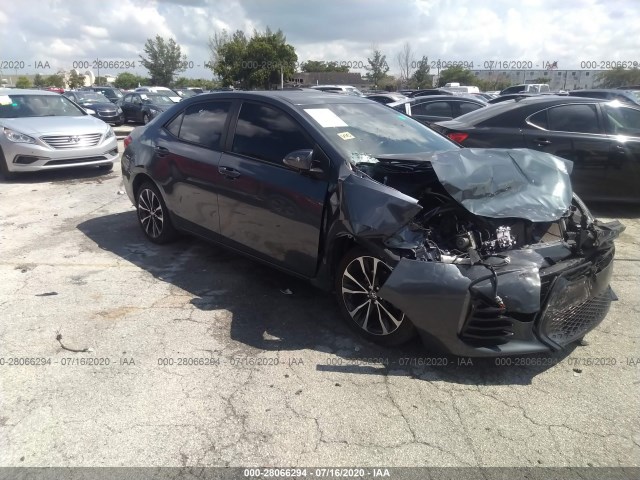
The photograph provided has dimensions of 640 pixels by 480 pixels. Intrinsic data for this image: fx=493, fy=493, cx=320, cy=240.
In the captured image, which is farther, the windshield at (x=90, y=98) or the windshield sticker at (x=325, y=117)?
the windshield at (x=90, y=98)

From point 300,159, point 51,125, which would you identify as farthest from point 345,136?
point 51,125

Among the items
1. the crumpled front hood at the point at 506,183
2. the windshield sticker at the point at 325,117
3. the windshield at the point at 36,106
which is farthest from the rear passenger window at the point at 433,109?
the crumpled front hood at the point at 506,183

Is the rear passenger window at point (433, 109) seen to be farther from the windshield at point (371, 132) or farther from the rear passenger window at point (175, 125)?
the rear passenger window at point (175, 125)

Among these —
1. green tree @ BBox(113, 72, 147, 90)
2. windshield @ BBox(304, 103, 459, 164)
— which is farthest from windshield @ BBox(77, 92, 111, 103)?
green tree @ BBox(113, 72, 147, 90)

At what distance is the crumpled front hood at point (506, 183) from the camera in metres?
3.26

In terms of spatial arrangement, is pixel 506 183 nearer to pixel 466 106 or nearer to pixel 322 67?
pixel 466 106

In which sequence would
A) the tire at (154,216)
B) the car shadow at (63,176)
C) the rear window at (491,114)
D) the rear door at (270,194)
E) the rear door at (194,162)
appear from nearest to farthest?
the rear door at (270,194)
the rear door at (194,162)
the tire at (154,216)
the rear window at (491,114)
the car shadow at (63,176)

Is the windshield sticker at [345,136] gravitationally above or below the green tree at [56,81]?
below

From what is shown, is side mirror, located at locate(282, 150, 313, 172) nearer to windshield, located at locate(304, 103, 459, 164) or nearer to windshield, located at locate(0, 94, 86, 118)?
windshield, located at locate(304, 103, 459, 164)

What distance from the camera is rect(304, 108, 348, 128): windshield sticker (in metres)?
3.97

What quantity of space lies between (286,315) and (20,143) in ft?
24.1

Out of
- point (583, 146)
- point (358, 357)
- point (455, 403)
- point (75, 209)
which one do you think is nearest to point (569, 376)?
point (455, 403)

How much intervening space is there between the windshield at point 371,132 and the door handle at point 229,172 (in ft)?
2.66

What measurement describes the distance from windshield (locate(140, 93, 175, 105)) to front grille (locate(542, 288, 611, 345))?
1979cm
